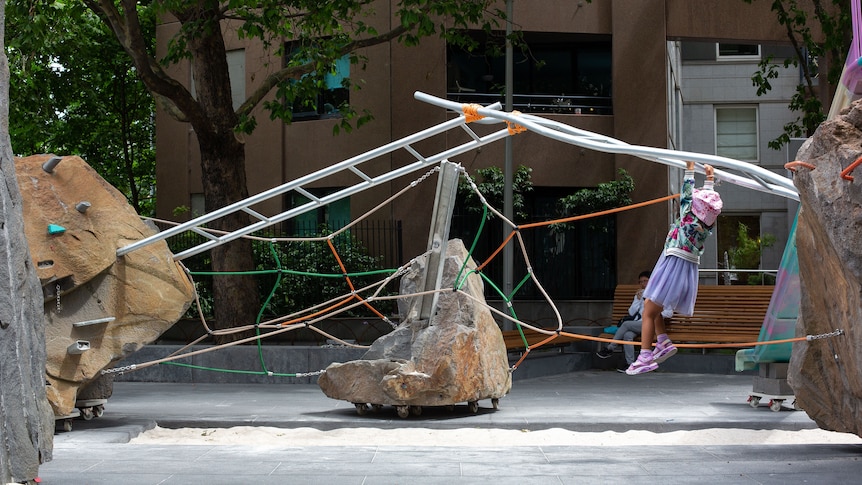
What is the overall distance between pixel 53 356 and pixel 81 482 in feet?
7.74

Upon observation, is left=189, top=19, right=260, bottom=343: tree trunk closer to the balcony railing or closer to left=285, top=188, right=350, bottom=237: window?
left=285, top=188, right=350, bottom=237: window

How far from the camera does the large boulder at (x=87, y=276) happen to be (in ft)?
29.8

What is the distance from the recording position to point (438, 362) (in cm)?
1033

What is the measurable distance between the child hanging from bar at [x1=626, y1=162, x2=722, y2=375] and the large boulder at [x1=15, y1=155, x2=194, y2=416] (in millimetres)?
4642

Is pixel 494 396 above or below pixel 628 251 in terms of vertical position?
below

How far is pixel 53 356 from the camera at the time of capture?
9078 mm

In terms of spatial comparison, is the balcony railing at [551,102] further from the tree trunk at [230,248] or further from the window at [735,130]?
the window at [735,130]

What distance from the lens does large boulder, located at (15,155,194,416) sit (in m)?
9.07

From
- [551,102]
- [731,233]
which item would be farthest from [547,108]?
[731,233]

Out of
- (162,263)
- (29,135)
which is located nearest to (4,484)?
(162,263)

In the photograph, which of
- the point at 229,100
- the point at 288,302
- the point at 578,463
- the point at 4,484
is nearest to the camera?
the point at 4,484

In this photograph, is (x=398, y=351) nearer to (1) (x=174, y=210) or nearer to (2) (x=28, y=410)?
(2) (x=28, y=410)

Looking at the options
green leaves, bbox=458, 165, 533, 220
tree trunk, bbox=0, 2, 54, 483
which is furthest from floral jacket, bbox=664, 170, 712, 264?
green leaves, bbox=458, 165, 533, 220

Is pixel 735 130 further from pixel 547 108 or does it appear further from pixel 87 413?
pixel 87 413
